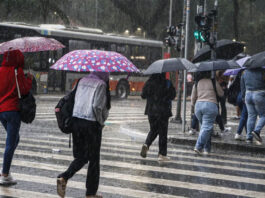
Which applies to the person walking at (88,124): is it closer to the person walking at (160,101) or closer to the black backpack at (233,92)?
the person walking at (160,101)

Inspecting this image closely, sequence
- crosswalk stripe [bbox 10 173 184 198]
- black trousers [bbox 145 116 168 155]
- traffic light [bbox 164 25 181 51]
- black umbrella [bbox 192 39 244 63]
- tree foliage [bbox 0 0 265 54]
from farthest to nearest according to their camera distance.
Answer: tree foliage [bbox 0 0 265 54], traffic light [bbox 164 25 181 51], black umbrella [bbox 192 39 244 63], black trousers [bbox 145 116 168 155], crosswalk stripe [bbox 10 173 184 198]

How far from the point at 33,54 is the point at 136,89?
295 inches

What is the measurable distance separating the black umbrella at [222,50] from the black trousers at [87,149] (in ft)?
20.3

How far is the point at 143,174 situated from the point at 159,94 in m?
1.72

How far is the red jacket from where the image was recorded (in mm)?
7004

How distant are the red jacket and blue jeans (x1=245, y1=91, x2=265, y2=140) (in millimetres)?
5971

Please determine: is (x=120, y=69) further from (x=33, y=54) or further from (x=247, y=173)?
(x=33, y=54)

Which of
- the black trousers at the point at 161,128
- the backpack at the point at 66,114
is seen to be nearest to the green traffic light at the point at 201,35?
the black trousers at the point at 161,128

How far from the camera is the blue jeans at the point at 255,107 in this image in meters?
11.6

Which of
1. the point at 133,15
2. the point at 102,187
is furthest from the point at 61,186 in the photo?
the point at 133,15

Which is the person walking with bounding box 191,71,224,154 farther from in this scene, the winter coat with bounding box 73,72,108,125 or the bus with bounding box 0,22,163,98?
the bus with bounding box 0,22,163,98

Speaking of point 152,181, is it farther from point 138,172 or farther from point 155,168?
point 155,168

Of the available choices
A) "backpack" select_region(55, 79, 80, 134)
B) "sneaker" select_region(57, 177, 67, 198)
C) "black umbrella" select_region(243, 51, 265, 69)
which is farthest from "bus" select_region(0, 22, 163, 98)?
"sneaker" select_region(57, 177, 67, 198)

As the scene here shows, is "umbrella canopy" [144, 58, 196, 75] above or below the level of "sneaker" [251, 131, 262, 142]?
above
